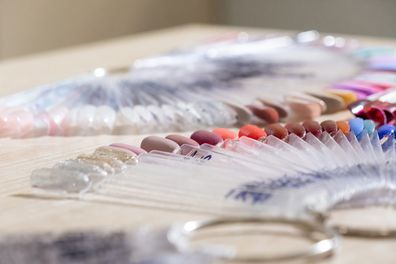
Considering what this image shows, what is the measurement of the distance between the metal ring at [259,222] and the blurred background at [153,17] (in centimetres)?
183

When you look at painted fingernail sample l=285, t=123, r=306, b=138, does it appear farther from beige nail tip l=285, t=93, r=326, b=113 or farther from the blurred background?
the blurred background

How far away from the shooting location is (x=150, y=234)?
62cm

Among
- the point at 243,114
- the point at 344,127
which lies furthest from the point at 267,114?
the point at 344,127

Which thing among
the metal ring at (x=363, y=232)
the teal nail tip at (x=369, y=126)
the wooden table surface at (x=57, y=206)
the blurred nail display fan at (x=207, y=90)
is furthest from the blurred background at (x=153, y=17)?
the metal ring at (x=363, y=232)

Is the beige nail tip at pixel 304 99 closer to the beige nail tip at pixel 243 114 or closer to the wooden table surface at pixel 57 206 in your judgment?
the beige nail tip at pixel 243 114

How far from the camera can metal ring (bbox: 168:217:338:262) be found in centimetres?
58

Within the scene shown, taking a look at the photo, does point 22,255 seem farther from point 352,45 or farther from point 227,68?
point 352,45

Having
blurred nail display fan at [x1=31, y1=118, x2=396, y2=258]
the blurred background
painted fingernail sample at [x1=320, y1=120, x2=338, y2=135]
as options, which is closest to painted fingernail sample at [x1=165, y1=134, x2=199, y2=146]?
blurred nail display fan at [x1=31, y1=118, x2=396, y2=258]

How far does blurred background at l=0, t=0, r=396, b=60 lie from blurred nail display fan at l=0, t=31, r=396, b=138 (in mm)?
1089

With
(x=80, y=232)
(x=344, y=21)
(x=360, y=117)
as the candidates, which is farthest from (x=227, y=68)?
(x=344, y=21)

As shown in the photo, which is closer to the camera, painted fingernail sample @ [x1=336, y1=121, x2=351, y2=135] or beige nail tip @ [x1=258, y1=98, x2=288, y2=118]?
painted fingernail sample @ [x1=336, y1=121, x2=351, y2=135]

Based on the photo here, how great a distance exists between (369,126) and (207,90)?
0.28m

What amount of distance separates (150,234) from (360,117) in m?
0.34

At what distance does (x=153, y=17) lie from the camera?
2742 millimetres
